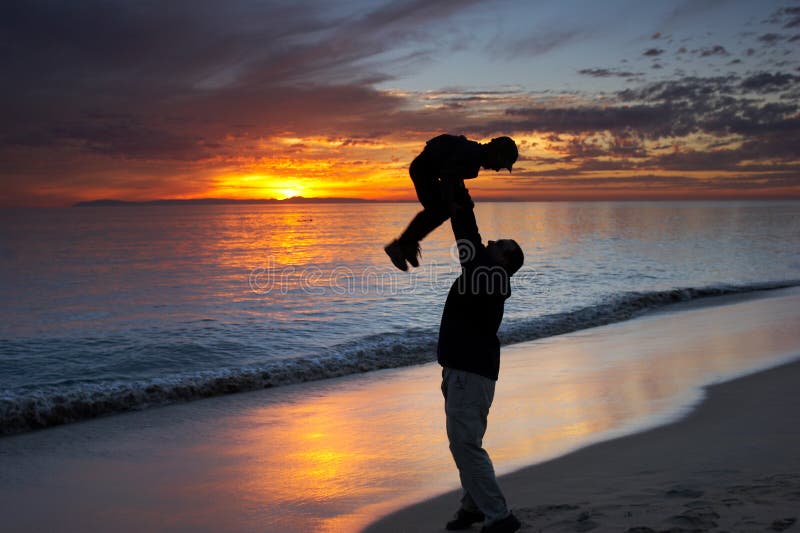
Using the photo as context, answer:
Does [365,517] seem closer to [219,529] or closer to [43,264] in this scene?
[219,529]

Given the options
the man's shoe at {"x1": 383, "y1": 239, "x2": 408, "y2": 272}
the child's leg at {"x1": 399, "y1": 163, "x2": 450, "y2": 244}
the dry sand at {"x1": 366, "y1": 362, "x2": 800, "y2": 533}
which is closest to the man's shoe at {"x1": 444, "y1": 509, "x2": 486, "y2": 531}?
the dry sand at {"x1": 366, "y1": 362, "x2": 800, "y2": 533}

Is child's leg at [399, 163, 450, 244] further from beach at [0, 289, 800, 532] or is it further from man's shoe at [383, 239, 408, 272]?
beach at [0, 289, 800, 532]

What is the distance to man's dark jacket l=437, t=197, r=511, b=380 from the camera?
11.2ft

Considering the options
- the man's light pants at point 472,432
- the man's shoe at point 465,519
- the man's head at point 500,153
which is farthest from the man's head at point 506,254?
the man's shoe at point 465,519

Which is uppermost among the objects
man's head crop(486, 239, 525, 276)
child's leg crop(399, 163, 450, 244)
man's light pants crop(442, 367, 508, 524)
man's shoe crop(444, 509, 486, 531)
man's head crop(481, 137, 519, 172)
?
man's head crop(481, 137, 519, 172)

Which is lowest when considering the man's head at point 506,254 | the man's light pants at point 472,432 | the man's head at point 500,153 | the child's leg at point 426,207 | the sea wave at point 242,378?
the sea wave at point 242,378

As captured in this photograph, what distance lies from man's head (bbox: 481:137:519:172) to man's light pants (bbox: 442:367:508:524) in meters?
1.35

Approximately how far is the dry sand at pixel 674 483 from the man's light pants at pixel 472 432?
19.4 inches

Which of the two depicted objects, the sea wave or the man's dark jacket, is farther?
the sea wave

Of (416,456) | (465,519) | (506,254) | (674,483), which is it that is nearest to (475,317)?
(506,254)

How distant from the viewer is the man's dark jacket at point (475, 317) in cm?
341

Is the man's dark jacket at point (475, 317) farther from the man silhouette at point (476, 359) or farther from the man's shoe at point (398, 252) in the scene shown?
the man's shoe at point (398, 252)

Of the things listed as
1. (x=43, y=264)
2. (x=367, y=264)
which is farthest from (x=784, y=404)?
(x=43, y=264)

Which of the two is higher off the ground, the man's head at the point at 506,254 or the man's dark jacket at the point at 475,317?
the man's head at the point at 506,254
